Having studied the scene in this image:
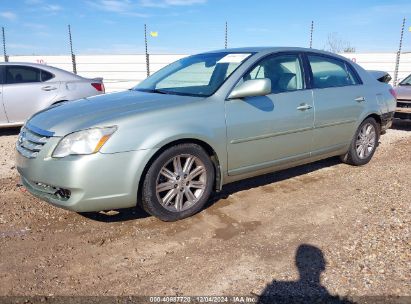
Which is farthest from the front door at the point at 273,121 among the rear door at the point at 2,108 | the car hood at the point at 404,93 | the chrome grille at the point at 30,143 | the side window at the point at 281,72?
the rear door at the point at 2,108

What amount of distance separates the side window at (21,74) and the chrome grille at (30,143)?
3.96 meters

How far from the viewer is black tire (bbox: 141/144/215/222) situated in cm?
336

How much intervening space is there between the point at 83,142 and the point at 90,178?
0.99 feet

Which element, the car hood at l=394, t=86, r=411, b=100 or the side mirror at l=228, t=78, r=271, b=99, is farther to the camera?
the car hood at l=394, t=86, r=411, b=100

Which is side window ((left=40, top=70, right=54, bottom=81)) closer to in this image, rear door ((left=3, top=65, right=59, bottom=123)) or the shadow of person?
rear door ((left=3, top=65, right=59, bottom=123))

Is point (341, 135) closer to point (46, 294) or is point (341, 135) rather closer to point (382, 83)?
point (382, 83)

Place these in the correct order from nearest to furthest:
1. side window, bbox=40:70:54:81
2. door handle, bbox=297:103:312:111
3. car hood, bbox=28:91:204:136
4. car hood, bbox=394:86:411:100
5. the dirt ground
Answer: the dirt ground
car hood, bbox=28:91:204:136
door handle, bbox=297:103:312:111
side window, bbox=40:70:54:81
car hood, bbox=394:86:411:100

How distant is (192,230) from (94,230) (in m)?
0.89

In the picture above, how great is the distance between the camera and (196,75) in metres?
4.65

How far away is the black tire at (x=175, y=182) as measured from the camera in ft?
11.0

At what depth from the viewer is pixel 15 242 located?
3.23 metres

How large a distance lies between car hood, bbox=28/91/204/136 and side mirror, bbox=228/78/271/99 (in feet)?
1.25

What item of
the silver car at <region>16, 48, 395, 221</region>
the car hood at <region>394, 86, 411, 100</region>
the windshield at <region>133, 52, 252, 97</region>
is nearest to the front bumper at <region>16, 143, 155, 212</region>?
the silver car at <region>16, 48, 395, 221</region>

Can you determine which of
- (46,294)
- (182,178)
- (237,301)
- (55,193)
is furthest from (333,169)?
(46,294)
